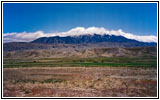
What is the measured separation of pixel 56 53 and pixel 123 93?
83524 mm

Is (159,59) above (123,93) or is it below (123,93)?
above

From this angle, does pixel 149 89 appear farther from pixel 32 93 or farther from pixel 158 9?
pixel 32 93

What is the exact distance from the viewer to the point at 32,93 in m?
15.1

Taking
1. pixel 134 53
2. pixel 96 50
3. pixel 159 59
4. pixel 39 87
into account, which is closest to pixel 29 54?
pixel 96 50

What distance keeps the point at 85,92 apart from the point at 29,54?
82085 millimetres

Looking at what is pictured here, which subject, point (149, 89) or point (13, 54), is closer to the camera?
point (149, 89)

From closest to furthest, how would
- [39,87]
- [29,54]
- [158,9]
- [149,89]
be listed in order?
[158,9], [149,89], [39,87], [29,54]

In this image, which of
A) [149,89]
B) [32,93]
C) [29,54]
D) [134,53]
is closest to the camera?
[32,93]

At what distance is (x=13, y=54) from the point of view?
94.8 m

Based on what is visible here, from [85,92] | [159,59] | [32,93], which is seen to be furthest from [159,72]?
[32,93]

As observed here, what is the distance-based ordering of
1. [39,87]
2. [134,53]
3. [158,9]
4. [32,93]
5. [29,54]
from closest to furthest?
[158,9]
[32,93]
[39,87]
[134,53]
[29,54]

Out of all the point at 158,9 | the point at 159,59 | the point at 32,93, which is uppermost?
the point at 158,9

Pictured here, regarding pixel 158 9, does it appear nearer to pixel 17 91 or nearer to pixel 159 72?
pixel 159 72

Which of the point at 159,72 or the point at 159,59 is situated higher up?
the point at 159,59
